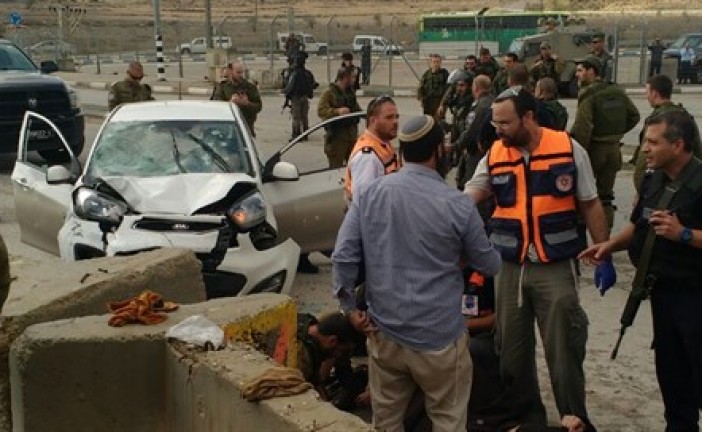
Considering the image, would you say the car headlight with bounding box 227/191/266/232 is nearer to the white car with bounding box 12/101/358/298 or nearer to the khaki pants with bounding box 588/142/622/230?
the white car with bounding box 12/101/358/298

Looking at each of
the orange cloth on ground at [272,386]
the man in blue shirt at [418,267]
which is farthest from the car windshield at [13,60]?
the orange cloth on ground at [272,386]

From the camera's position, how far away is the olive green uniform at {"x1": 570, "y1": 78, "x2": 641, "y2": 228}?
28.2 feet

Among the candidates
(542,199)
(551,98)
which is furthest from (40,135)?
(542,199)

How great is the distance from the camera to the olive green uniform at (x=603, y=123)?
8.59 metres

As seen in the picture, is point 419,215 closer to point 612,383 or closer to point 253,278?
point 612,383

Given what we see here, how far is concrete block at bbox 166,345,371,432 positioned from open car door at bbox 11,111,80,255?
364 centimetres

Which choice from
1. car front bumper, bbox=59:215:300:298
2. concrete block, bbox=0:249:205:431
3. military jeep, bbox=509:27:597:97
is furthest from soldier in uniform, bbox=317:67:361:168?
military jeep, bbox=509:27:597:97

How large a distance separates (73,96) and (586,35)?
1843 centimetres

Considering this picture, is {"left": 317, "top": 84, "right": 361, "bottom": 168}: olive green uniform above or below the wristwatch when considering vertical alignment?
below

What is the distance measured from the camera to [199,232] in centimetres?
624

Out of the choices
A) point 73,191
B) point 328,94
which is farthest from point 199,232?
point 328,94

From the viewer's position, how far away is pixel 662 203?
4.20m

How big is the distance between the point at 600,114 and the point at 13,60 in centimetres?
1029

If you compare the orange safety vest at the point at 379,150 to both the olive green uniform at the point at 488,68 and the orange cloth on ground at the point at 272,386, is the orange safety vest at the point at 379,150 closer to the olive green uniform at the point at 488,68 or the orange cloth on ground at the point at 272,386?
the orange cloth on ground at the point at 272,386
